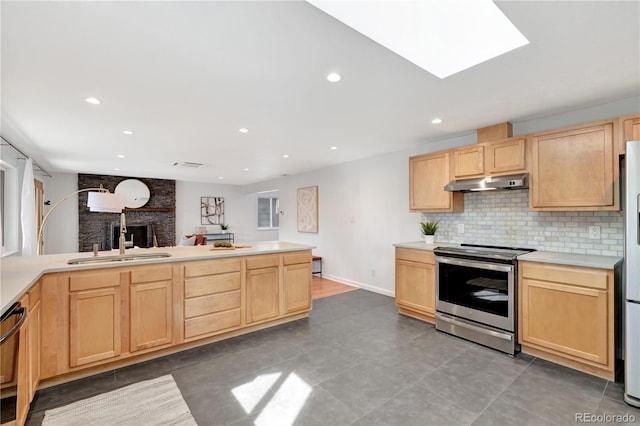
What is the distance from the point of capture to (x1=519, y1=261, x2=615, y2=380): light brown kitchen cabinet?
91.4 inches

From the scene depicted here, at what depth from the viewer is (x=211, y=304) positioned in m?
3.00

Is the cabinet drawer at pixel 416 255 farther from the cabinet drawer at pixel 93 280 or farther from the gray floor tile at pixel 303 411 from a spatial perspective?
the cabinet drawer at pixel 93 280

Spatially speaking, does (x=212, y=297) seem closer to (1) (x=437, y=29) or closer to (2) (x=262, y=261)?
(2) (x=262, y=261)

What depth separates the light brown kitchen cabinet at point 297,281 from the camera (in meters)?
3.58

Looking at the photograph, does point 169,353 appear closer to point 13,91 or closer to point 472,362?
point 13,91

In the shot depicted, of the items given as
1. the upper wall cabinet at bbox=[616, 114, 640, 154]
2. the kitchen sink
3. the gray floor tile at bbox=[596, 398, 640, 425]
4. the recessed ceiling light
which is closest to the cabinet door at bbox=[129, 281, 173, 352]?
the kitchen sink

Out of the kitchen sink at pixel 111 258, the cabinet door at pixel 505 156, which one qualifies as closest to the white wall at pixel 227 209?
the kitchen sink at pixel 111 258

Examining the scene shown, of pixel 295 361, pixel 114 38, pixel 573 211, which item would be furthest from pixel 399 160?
pixel 114 38

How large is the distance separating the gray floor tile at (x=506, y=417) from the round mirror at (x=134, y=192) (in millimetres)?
8404

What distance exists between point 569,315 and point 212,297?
327cm

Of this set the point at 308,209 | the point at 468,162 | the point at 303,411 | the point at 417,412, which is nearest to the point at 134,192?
the point at 308,209

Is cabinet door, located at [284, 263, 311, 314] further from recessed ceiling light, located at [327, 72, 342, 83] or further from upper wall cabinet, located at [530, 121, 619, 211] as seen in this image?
upper wall cabinet, located at [530, 121, 619, 211]

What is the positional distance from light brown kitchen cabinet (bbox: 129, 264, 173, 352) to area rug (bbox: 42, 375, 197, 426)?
45 cm

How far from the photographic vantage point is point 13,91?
2410 mm
